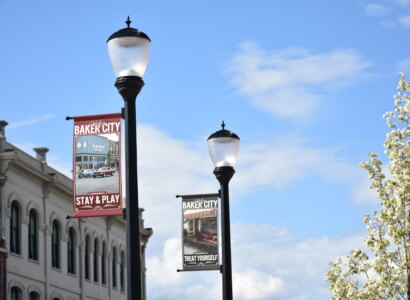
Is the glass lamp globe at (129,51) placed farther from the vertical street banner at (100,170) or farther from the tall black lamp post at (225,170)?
the tall black lamp post at (225,170)

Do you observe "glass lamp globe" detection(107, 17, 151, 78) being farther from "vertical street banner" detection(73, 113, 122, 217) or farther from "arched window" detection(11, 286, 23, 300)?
"arched window" detection(11, 286, 23, 300)

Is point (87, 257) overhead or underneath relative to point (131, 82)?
overhead

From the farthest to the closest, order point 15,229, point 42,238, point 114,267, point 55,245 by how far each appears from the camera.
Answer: point 114,267, point 55,245, point 42,238, point 15,229

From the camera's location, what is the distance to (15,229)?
4116cm

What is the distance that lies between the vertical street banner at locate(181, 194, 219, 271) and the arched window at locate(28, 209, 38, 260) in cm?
2682

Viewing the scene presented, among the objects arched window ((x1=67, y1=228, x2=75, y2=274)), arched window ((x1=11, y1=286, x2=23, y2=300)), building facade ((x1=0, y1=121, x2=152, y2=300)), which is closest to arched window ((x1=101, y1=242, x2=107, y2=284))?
building facade ((x1=0, y1=121, x2=152, y2=300))

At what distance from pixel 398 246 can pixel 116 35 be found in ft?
52.3

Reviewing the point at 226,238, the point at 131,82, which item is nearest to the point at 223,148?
the point at 226,238

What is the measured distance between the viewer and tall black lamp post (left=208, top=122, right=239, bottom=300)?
1469 centimetres

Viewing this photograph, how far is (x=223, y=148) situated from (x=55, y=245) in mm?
32821

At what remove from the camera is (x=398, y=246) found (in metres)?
24.3

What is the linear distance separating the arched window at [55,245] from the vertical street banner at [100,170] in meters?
33.6

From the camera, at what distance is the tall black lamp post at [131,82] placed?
980 cm

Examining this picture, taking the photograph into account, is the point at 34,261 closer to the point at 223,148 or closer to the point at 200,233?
the point at 200,233
